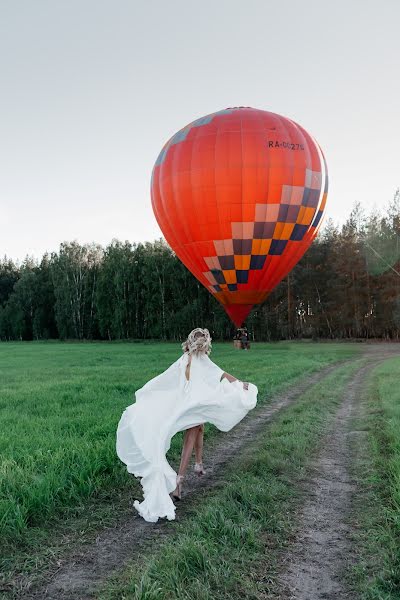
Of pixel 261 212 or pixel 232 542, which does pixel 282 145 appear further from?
pixel 232 542

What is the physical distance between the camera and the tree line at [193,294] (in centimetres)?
4866

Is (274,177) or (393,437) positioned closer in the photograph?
(393,437)

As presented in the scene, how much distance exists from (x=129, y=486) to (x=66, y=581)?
2300 millimetres

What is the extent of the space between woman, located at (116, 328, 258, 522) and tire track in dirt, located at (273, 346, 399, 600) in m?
1.51

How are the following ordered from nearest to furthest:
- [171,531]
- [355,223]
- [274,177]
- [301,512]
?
[171,531]
[301,512]
[274,177]
[355,223]

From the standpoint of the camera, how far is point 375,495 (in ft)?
20.1

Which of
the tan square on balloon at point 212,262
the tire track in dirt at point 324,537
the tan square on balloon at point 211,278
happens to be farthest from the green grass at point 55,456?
the tan square on balloon at point 211,278

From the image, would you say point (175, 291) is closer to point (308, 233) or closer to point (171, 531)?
point (308, 233)

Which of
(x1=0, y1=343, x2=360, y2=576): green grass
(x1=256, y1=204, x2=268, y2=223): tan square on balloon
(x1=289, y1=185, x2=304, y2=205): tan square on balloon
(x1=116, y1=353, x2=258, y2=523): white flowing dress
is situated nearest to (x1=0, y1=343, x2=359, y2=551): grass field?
(x1=0, y1=343, x2=360, y2=576): green grass

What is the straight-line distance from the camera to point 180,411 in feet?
21.0

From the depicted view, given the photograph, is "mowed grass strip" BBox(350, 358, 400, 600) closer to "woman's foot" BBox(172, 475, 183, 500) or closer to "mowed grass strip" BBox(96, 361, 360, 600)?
"mowed grass strip" BBox(96, 361, 360, 600)

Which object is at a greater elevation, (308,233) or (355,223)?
(355,223)

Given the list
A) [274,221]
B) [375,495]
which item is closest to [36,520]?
[375,495]

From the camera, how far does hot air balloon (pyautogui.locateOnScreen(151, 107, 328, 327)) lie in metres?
17.5
